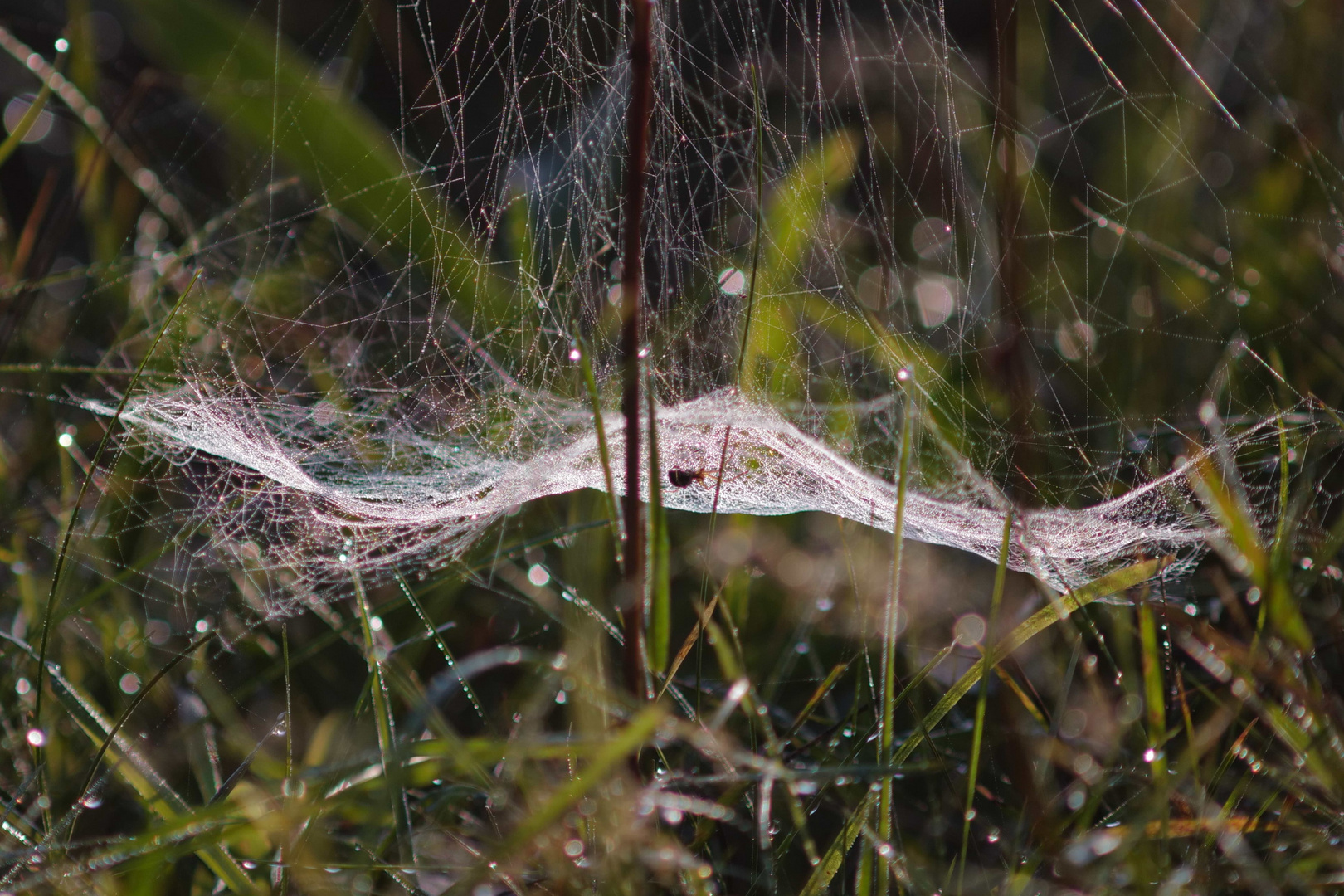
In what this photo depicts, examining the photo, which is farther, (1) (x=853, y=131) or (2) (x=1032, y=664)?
(1) (x=853, y=131)

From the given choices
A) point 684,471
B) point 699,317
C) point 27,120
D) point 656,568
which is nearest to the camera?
point 656,568

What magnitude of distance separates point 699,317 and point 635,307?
48.3 inches

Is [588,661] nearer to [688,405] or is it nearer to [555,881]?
[555,881]

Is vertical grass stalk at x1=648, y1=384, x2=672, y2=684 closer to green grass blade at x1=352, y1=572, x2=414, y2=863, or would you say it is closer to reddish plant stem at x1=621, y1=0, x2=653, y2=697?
reddish plant stem at x1=621, y1=0, x2=653, y2=697

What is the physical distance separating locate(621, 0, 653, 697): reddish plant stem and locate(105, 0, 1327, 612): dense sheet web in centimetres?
60

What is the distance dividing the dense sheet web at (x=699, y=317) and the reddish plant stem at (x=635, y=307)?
597 mm

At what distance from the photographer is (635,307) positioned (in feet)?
3.02

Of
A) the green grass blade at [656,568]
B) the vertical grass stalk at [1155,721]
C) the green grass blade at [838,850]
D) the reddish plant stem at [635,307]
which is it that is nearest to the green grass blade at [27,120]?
the reddish plant stem at [635,307]

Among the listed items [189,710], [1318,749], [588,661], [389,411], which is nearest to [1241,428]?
[1318,749]

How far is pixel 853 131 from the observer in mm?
2924

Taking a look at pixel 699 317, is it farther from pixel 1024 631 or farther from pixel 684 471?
pixel 1024 631

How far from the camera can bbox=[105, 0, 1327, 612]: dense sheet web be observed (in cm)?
178

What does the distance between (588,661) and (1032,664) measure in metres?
0.92

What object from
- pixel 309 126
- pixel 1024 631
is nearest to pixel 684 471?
pixel 1024 631
